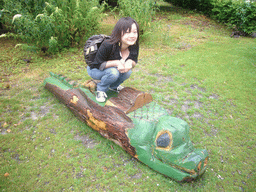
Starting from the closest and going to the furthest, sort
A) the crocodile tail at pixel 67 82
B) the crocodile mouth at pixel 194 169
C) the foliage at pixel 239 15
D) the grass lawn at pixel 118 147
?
the crocodile mouth at pixel 194 169
the grass lawn at pixel 118 147
the crocodile tail at pixel 67 82
the foliage at pixel 239 15

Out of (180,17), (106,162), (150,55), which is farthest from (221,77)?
(180,17)

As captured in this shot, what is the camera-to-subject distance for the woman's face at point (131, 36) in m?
2.75

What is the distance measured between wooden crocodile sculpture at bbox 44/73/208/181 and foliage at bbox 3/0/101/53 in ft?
9.77

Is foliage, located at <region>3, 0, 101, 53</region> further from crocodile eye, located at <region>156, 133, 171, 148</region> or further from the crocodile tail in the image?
crocodile eye, located at <region>156, 133, 171, 148</region>

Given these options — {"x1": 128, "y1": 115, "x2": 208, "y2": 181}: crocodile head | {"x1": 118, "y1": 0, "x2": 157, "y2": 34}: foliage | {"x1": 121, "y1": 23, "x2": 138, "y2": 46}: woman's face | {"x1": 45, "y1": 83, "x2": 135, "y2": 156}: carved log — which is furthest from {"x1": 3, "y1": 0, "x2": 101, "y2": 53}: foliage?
{"x1": 128, "y1": 115, "x2": 208, "y2": 181}: crocodile head

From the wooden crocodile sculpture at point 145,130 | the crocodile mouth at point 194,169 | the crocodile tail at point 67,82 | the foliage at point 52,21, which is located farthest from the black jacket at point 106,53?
the foliage at point 52,21

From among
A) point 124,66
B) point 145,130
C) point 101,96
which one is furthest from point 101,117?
point 124,66

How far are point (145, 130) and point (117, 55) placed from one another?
1259 mm

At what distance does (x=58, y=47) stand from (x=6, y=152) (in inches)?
158

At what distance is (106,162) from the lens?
286 centimetres

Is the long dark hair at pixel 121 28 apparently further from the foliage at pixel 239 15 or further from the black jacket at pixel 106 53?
the foliage at pixel 239 15

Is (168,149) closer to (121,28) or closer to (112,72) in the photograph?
(112,72)

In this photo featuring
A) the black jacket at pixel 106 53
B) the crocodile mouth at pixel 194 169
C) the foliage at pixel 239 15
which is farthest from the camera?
the foliage at pixel 239 15

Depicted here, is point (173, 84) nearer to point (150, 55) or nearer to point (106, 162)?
point (150, 55)
